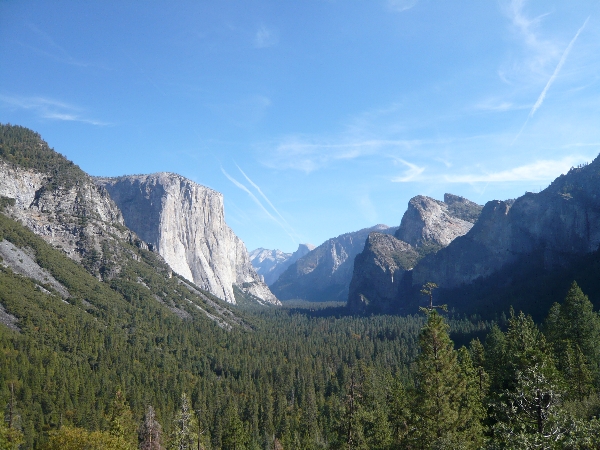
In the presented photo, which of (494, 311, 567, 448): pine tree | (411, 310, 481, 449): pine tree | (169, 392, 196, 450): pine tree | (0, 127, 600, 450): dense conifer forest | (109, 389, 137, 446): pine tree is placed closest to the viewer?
(494, 311, 567, 448): pine tree

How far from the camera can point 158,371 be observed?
118375mm

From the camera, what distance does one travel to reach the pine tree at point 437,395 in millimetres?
30906

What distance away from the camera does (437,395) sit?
104ft

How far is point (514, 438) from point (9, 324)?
13369cm

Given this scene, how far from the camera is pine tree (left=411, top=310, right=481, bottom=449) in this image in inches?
1217

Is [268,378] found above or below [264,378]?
below

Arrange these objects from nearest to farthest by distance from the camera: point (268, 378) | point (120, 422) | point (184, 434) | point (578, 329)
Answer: point (184, 434), point (120, 422), point (578, 329), point (268, 378)

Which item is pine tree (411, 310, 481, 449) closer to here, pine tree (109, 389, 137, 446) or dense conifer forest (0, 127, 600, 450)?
dense conifer forest (0, 127, 600, 450)

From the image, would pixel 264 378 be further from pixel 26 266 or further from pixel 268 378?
pixel 26 266

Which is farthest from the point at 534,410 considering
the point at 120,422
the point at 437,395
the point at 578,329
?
the point at 578,329

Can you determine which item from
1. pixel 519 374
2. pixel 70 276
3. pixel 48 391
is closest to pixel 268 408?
pixel 48 391

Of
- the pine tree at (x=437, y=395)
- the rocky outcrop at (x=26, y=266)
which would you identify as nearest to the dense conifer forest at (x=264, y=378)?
the pine tree at (x=437, y=395)

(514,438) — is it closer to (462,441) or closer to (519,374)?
(519,374)

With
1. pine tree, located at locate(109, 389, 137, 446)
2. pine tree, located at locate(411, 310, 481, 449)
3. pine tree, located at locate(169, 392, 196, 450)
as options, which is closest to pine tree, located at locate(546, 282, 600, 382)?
pine tree, located at locate(411, 310, 481, 449)
